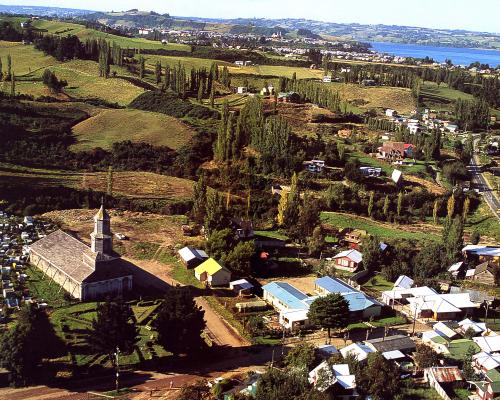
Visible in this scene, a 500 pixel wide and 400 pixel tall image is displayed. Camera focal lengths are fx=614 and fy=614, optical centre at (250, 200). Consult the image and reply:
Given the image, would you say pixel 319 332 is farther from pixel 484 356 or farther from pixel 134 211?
pixel 134 211

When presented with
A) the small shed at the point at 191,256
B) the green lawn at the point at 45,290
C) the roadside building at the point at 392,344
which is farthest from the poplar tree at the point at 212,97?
the roadside building at the point at 392,344

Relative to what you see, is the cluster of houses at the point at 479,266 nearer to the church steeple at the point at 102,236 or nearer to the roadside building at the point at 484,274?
the roadside building at the point at 484,274

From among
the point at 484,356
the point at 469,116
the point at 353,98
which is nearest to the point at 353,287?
the point at 484,356

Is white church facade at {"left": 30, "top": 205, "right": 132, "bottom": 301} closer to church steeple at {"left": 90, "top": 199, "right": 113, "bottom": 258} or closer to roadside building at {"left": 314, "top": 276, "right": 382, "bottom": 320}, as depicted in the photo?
church steeple at {"left": 90, "top": 199, "right": 113, "bottom": 258}

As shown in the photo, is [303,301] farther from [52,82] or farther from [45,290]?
[52,82]

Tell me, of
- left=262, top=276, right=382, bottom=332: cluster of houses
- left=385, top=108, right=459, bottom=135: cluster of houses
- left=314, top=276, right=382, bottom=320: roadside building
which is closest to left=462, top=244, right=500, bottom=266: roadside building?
left=262, top=276, right=382, bottom=332: cluster of houses

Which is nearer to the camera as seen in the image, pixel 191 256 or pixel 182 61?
pixel 191 256

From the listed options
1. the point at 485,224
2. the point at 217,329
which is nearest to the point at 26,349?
the point at 217,329
